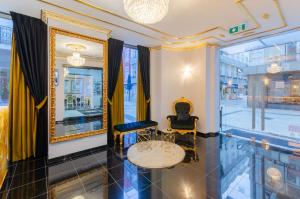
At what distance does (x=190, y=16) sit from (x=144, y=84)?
2568 millimetres

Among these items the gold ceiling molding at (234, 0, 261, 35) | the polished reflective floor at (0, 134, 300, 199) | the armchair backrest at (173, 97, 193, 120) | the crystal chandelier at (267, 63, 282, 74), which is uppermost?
the gold ceiling molding at (234, 0, 261, 35)

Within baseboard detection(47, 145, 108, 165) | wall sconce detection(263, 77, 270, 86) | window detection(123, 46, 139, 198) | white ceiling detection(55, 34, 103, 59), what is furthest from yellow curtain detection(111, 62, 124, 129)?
wall sconce detection(263, 77, 270, 86)

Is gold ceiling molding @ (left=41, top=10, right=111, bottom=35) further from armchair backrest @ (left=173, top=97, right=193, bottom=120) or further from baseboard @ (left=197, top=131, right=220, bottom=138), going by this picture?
baseboard @ (left=197, top=131, right=220, bottom=138)

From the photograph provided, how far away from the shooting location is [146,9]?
1979mm

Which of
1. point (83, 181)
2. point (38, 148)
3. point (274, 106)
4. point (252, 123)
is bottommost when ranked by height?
point (83, 181)

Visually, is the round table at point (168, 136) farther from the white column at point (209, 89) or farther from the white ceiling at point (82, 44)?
the white ceiling at point (82, 44)

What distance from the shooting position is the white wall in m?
4.98

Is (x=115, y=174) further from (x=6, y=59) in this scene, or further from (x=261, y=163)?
(x=6, y=59)

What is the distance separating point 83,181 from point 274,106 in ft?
17.4

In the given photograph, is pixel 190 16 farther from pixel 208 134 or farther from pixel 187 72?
pixel 208 134

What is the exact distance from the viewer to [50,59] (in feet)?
10.4

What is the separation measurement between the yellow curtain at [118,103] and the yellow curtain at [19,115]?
6.14ft

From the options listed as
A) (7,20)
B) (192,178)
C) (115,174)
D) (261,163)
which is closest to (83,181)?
(115,174)

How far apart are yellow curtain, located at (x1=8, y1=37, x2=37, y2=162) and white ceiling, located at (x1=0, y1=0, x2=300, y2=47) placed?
1.23 meters
